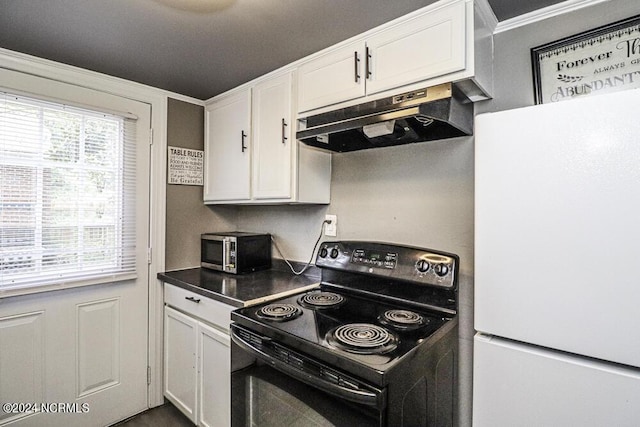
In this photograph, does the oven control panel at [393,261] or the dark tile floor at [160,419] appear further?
the dark tile floor at [160,419]

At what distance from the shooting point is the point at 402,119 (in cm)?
132

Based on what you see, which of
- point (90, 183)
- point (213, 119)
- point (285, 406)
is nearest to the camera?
point (285, 406)

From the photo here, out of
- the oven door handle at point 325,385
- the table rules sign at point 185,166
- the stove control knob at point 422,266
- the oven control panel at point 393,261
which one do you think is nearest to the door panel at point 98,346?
the table rules sign at point 185,166

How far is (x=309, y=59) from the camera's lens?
69.0 inches

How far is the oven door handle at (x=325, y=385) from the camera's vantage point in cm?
91

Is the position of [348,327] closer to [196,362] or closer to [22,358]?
[196,362]

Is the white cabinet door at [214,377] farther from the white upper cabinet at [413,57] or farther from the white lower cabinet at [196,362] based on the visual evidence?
the white upper cabinet at [413,57]

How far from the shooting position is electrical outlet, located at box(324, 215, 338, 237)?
6.60ft

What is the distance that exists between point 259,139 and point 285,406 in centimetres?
148

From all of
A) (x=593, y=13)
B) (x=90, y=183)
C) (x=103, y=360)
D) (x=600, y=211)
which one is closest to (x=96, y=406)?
(x=103, y=360)

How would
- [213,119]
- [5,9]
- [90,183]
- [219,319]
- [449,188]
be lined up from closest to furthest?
[5,9] < [449,188] < [219,319] < [90,183] < [213,119]

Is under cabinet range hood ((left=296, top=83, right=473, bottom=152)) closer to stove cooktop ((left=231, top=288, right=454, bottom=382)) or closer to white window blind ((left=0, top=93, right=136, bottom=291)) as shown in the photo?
stove cooktop ((left=231, top=288, right=454, bottom=382))

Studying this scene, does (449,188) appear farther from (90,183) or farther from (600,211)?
(90,183)

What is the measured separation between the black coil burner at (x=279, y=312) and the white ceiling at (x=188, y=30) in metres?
1.29
